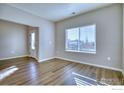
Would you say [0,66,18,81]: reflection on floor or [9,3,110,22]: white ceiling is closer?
[0,66,18,81]: reflection on floor

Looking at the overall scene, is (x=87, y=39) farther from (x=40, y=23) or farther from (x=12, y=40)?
(x=12, y=40)

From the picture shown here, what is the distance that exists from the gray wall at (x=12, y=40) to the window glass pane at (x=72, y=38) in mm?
3301

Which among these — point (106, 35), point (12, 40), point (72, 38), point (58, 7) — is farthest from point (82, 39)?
point (12, 40)

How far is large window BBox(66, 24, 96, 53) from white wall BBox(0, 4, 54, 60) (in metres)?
1.09

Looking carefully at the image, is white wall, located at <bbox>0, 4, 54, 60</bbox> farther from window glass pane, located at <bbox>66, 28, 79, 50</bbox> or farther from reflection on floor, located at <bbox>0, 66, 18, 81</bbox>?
reflection on floor, located at <bbox>0, 66, 18, 81</bbox>

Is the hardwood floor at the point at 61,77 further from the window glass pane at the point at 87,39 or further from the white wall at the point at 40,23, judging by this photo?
the white wall at the point at 40,23

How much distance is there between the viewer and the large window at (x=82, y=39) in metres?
3.68

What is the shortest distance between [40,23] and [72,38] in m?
1.89

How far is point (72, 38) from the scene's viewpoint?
4.59 m

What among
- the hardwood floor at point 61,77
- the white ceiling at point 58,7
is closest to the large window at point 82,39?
the white ceiling at point 58,7

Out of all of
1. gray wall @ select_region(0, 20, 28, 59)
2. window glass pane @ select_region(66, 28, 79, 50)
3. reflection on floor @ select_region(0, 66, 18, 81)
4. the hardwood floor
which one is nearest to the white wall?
window glass pane @ select_region(66, 28, 79, 50)

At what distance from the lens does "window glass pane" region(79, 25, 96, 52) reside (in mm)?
3647
